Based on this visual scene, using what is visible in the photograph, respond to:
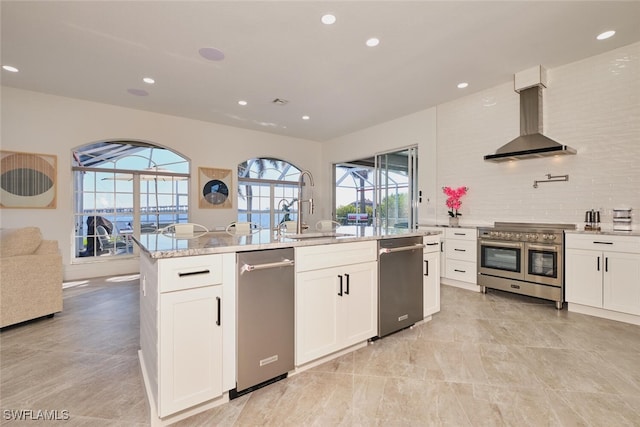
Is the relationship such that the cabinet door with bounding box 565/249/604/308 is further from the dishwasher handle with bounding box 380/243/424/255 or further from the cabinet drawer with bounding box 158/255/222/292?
the cabinet drawer with bounding box 158/255/222/292

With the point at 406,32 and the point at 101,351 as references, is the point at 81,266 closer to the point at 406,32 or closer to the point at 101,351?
the point at 101,351

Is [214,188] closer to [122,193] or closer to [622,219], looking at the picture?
[122,193]

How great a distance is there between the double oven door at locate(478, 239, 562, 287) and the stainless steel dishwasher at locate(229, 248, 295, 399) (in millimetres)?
3191

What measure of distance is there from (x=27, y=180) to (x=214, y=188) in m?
2.79

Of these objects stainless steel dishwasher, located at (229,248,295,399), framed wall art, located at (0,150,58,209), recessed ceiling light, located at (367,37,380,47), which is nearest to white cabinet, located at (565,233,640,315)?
recessed ceiling light, located at (367,37,380,47)

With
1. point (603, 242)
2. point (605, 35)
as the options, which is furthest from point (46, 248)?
point (605, 35)

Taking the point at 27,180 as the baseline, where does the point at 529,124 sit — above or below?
above

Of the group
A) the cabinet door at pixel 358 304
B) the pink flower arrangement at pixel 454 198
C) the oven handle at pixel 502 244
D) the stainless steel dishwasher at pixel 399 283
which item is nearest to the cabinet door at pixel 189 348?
the cabinet door at pixel 358 304

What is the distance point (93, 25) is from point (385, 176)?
503 cm

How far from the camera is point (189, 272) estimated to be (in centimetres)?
147

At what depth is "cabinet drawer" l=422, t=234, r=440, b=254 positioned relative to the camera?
2.71 meters

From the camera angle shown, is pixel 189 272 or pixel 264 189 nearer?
pixel 189 272

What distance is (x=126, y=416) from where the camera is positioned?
154cm

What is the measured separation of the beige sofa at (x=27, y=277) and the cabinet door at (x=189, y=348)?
2.47 metres
